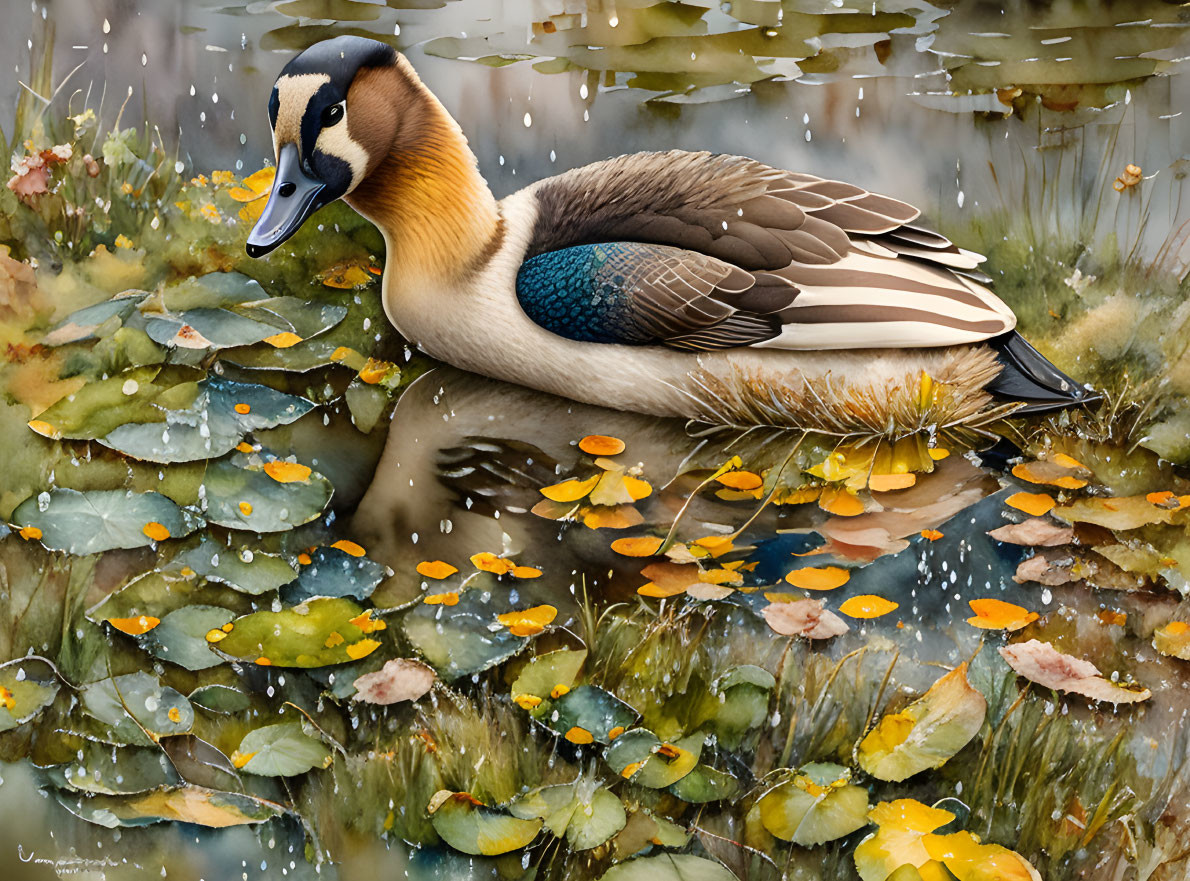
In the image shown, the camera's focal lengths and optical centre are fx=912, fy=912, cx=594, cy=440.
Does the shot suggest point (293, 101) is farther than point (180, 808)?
No

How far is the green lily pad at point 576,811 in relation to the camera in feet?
4.07

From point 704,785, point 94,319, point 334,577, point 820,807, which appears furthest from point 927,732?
point 94,319

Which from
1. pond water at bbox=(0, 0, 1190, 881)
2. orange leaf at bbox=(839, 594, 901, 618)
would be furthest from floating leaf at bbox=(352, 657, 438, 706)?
orange leaf at bbox=(839, 594, 901, 618)

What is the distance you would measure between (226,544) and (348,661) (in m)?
0.24

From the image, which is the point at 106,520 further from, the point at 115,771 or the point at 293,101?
the point at 293,101

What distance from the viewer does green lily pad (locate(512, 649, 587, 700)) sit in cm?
124

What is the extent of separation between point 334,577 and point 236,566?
0.14 meters

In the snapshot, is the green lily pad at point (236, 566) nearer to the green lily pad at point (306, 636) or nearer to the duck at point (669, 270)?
the green lily pad at point (306, 636)

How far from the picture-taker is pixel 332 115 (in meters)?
1.18

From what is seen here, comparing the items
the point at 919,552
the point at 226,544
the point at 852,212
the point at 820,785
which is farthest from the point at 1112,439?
the point at 226,544

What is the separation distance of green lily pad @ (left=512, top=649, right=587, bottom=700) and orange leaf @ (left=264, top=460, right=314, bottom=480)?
0.41 m

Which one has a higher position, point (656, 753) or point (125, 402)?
point (125, 402)

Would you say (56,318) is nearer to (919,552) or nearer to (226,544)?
(226,544)

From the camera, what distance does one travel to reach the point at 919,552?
1.25 metres
